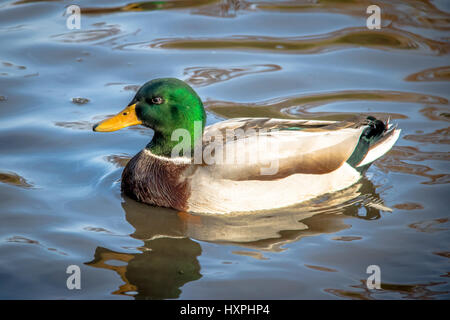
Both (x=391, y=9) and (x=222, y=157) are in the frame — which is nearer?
(x=222, y=157)

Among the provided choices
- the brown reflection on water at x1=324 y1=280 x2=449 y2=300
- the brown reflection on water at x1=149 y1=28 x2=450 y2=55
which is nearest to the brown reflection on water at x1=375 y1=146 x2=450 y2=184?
the brown reflection on water at x1=324 y1=280 x2=449 y2=300

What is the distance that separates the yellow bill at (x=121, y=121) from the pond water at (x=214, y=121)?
2.26 feet

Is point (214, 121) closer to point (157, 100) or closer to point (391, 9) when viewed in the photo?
point (157, 100)

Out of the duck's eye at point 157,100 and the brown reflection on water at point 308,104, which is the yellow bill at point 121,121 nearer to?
the duck's eye at point 157,100

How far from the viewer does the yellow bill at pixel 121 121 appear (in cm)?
610

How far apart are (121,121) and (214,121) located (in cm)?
186

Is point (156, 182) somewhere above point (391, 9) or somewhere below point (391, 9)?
below

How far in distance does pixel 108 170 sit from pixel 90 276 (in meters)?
1.86

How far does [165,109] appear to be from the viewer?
6.04m

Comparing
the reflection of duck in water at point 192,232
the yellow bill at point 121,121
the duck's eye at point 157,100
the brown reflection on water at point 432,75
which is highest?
the brown reflection on water at point 432,75

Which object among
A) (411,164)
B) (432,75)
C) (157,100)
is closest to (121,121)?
(157,100)

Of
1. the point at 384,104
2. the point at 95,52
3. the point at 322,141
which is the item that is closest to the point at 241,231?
the point at 322,141

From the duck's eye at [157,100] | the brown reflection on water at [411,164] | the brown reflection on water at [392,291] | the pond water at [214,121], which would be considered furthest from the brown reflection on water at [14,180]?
the brown reflection on water at [411,164]

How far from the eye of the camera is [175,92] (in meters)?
6.00
